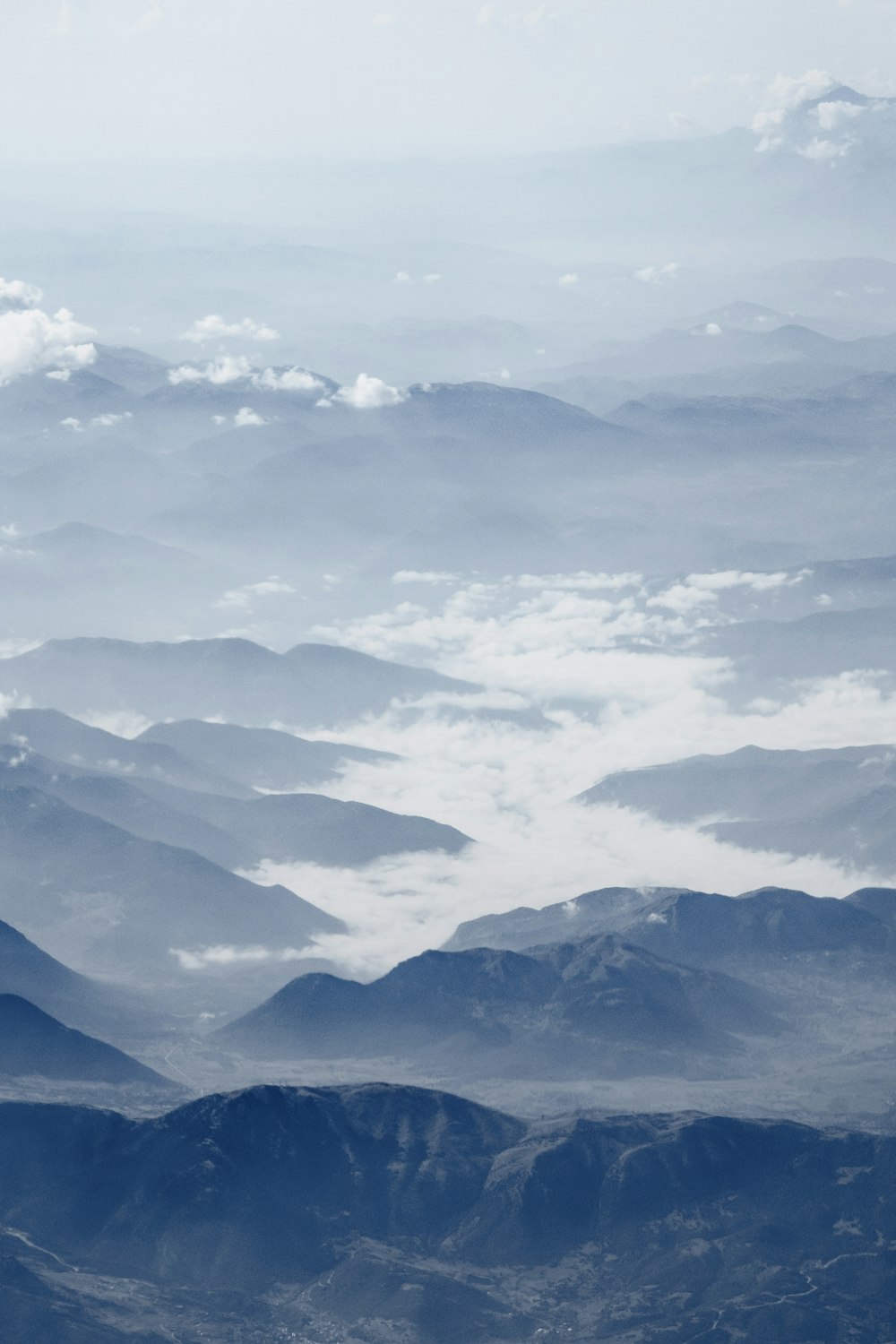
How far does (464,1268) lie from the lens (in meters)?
191

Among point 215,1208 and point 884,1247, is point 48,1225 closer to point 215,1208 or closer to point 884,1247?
point 215,1208

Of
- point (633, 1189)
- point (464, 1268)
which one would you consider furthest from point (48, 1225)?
point (633, 1189)

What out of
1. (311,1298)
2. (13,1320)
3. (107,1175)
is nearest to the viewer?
(13,1320)

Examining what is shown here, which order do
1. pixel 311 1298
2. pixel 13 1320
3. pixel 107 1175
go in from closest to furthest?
pixel 13 1320, pixel 311 1298, pixel 107 1175

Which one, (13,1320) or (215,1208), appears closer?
(13,1320)

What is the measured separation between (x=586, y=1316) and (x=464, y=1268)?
39.2 feet

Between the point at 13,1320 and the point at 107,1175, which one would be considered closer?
the point at 13,1320

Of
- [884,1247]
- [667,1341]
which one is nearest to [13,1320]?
[667,1341]

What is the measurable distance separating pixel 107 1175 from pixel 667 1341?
5076cm

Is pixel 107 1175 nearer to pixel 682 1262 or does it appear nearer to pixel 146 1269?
pixel 146 1269

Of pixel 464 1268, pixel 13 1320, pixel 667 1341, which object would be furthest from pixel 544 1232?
pixel 13 1320

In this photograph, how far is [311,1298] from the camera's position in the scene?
18588cm

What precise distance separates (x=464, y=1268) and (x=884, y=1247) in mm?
34877

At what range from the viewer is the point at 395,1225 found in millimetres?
196875
